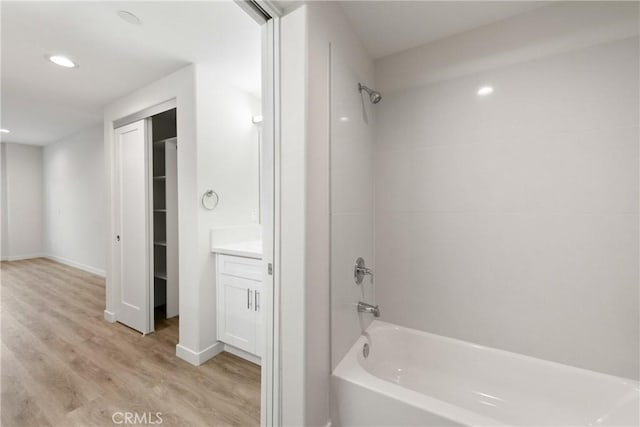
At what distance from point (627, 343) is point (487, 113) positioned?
4.55 feet

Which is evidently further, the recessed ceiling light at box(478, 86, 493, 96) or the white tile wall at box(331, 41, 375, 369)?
the recessed ceiling light at box(478, 86, 493, 96)

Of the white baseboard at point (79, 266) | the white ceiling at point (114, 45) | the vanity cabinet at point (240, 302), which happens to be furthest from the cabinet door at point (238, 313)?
the white baseboard at point (79, 266)

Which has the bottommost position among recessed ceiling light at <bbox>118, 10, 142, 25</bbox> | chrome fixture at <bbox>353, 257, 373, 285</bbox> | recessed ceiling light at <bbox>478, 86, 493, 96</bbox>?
chrome fixture at <bbox>353, 257, 373, 285</bbox>

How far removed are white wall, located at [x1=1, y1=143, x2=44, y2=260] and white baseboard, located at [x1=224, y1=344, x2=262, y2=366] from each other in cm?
645

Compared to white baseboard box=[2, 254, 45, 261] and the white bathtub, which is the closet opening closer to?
the white bathtub

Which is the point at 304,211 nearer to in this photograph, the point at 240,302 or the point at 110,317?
the point at 240,302

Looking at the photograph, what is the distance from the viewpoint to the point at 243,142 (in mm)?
2455

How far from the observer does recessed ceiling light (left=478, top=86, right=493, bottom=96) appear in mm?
1598

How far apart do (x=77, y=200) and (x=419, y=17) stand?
5.97 meters

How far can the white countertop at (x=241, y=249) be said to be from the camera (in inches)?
76.3

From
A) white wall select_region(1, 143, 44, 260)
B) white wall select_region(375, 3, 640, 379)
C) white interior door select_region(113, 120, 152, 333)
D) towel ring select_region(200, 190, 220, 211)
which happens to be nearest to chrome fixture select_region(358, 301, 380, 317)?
white wall select_region(375, 3, 640, 379)

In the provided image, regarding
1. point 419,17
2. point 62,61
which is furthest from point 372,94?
point 62,61

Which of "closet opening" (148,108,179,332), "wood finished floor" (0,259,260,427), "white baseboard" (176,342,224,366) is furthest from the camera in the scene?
"closet opening" (148,108,179,332)

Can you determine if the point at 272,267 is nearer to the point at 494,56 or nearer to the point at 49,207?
the point at 494,56
